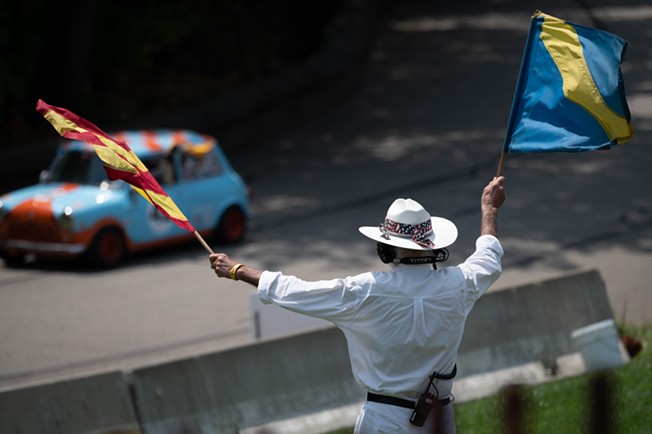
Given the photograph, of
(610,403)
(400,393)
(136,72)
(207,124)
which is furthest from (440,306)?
(136,72)

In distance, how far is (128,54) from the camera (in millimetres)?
20875

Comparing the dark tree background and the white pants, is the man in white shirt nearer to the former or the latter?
the white pants

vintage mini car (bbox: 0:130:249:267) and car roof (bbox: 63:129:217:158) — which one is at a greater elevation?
car roof (bbox: 63:129:217:158)

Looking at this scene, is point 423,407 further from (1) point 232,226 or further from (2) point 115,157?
(1) point 232,226

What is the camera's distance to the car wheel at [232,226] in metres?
14.5

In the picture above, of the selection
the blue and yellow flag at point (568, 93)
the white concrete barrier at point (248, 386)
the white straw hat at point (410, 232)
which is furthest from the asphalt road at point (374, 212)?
the white straw hat at point (410, 232)

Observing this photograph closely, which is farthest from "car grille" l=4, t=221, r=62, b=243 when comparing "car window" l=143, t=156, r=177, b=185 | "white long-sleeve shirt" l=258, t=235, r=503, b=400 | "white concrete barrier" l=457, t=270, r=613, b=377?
"white long-sleeve shirt" l=258, t=235, r=503, b=400

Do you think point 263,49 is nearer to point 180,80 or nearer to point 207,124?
point 180,80

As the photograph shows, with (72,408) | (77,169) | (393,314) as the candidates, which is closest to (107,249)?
(77,169)

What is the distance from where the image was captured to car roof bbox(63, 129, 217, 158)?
547 inches

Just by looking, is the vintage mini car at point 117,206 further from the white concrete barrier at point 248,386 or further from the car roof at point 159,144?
the white concrete barrier at point 248,386

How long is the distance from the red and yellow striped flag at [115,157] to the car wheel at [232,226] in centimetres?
845

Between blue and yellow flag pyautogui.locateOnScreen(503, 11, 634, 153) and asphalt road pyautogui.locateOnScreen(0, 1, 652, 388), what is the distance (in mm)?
3022

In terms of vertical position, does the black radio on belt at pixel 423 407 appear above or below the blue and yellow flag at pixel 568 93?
below
